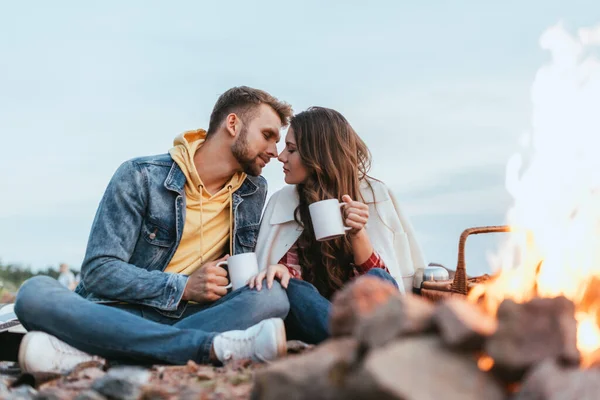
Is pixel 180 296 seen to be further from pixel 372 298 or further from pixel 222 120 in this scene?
pixel 372 298

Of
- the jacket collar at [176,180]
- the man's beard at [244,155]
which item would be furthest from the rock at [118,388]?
the man's beard at [244,155]

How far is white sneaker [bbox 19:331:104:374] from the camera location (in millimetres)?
3377

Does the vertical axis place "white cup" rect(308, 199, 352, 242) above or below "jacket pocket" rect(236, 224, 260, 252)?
above

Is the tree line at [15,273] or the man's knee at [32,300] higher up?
the man's knee at [32,300]

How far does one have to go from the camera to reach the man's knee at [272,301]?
3629mm

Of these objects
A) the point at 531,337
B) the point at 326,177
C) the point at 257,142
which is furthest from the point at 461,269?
the point at 531,337

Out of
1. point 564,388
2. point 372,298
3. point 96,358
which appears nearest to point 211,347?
point 96,358

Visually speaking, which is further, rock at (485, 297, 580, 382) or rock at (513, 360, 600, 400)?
rock at (485, 297, 580, 382)

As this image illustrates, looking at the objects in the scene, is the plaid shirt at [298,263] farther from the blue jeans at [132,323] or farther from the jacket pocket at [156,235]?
the jacket pocket at [156,235]

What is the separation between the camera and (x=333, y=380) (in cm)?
181

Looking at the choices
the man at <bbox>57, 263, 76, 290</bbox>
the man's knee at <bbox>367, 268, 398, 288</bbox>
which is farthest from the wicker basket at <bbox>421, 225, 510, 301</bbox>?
the man at <bbox>57, 263, 76, 290</bbox>

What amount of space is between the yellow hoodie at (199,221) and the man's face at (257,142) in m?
0.16

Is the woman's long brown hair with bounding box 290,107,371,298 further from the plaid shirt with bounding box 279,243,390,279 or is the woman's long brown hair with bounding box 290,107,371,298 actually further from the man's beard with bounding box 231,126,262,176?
the man's beard with bounding box 231,126,262,176

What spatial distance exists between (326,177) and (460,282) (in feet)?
3.51
